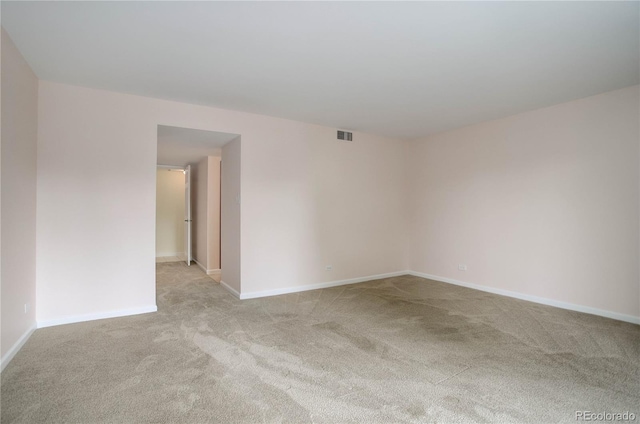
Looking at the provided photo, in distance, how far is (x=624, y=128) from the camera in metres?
3.69

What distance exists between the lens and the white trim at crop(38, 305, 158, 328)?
3.41 meters

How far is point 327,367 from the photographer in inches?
100

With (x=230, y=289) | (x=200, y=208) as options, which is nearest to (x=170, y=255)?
(x=200, y=208)

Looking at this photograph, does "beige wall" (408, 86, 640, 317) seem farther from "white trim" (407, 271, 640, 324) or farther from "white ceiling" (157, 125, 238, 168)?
"white ceiling" (157, 125, 238, 168)

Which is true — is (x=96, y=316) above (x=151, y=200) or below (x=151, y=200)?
below

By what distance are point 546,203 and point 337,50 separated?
3517 millimetres

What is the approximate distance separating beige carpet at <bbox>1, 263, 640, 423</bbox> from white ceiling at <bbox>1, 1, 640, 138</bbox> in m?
2.62

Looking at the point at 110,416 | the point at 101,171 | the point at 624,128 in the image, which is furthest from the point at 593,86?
the point at 101,171

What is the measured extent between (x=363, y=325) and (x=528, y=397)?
1.63 metres

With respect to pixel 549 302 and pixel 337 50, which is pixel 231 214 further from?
pixel 549 302

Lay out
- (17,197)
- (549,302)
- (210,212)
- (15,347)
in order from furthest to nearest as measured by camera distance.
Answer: (210,212), (549,302), (17,197), (15,347)

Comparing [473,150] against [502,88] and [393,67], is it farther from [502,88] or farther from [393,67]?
[393,67]

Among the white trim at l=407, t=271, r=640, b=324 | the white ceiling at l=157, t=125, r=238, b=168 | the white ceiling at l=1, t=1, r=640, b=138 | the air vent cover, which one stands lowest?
the white trim at l=407, t=271, r=640, b=324

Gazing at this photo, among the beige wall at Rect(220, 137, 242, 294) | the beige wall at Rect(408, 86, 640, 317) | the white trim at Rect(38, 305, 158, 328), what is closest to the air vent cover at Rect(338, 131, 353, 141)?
the beige wall at Rect(408, 86, 640, 317)
